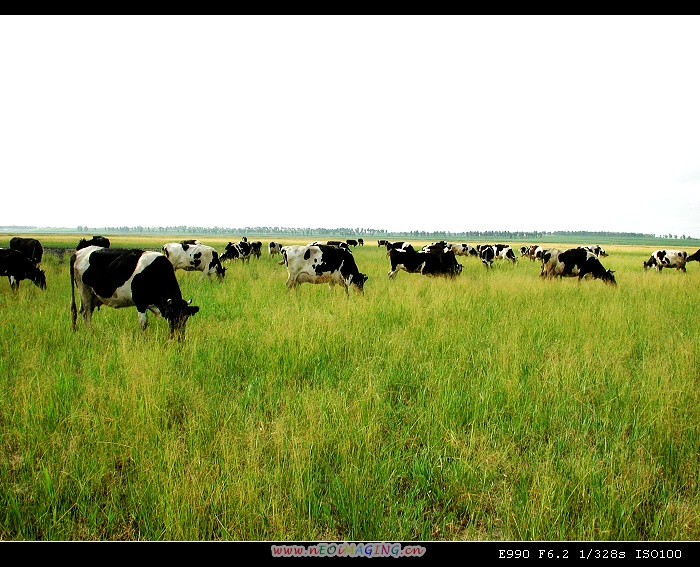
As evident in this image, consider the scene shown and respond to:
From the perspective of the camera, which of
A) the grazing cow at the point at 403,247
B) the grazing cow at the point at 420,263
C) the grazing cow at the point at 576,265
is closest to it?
the grazing cow at the point at 576,265

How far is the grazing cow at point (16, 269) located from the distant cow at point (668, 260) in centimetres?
3366

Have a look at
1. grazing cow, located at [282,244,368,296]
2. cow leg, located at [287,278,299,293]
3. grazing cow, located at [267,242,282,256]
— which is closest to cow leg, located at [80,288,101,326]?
grazing cow, located at [282,244,368,296]

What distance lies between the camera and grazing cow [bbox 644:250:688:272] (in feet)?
74.5

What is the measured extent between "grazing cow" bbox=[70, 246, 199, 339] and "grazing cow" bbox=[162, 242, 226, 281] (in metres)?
8.82

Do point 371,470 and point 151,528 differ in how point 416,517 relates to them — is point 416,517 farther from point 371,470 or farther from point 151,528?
point 151,528

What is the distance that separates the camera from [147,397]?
3.16 meters

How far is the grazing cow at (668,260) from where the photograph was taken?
22.7m

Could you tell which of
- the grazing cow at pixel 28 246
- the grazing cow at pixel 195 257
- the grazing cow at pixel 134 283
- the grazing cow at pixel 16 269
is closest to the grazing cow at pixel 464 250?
the grazing cow at pixel 195 257

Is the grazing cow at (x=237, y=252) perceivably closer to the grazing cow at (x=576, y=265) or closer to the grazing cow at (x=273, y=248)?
the grazing cow at (x=273, y=248)

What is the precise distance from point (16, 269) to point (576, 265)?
71.6 ft

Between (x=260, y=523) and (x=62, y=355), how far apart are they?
446cm
